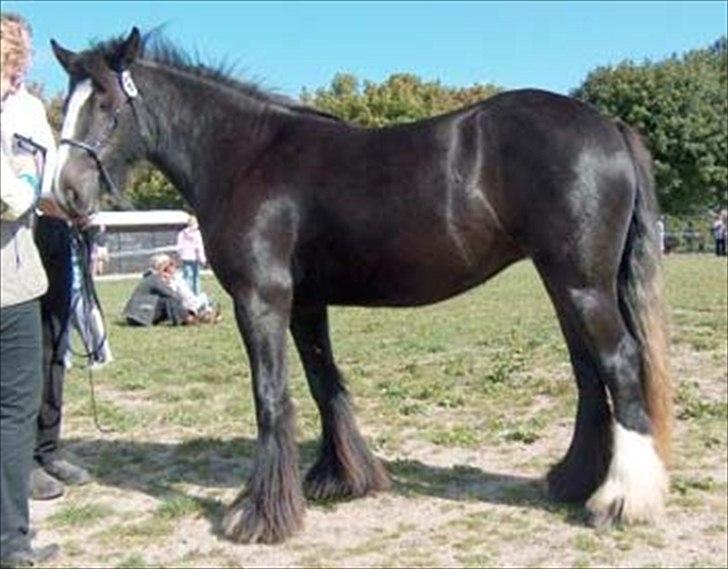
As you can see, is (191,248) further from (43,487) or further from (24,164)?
(24,164)

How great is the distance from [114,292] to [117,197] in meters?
21.7

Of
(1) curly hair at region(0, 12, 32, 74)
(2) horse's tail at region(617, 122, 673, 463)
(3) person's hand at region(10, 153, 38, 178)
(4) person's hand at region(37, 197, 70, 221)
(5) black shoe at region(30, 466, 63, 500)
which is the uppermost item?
(1) curly hair at region(0, 12, 32, 74)

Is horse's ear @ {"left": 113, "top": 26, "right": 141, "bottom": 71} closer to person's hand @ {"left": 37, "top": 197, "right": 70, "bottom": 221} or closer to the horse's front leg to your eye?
person's hand @ {"left": 37, "top": 197, "right": 70, "bottom": 221}

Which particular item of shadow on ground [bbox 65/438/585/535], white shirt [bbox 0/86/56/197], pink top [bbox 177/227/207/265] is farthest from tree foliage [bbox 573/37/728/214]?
white shirt [bbox 0/86/56/197]

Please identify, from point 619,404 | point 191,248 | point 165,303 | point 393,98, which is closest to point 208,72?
point 619,404

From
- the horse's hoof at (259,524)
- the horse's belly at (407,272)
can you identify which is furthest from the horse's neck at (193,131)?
the horse's hoof at (259,524)

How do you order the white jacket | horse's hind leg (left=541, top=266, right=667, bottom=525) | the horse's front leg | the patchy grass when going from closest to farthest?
the white jacket, the patchy grass, horse's hind leg (left=541, top=266, right=667, bottom=525), the horse's front leg

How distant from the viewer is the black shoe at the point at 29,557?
4.30 m

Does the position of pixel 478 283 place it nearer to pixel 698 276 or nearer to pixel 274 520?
pixel 274 520

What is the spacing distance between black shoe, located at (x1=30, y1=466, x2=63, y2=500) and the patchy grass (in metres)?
0.11

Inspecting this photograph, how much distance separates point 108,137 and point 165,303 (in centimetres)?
1135

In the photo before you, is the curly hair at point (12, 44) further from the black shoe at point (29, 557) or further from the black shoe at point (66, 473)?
the black shoe at point (66, 473)

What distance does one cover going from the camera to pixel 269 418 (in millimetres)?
4996

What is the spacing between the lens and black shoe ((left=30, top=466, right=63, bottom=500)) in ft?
18.4
